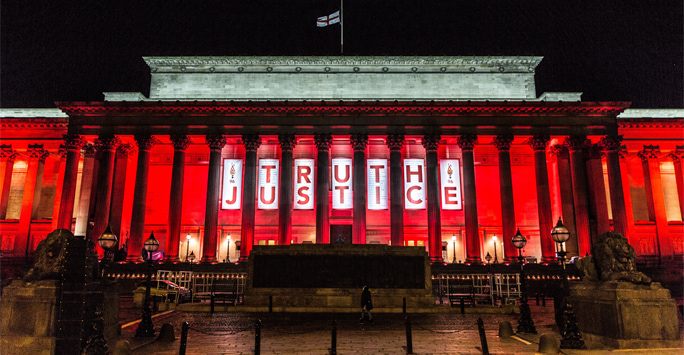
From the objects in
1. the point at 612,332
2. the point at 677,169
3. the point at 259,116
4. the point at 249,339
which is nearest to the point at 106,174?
the point at 259,116

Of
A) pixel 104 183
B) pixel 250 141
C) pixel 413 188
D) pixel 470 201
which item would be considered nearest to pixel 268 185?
pixel 250 141

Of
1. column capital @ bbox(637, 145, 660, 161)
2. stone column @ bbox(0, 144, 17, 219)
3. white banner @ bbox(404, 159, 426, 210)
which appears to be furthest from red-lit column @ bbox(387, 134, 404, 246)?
stone column @ bbox(0, 144, 17, 219)

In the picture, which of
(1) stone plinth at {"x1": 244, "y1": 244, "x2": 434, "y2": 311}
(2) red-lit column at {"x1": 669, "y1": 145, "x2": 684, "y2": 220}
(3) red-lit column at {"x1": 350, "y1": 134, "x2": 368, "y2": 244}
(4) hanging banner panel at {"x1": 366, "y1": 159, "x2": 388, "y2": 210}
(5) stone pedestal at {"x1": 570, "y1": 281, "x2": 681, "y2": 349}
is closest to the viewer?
(5) stone pedestal at {"x1": 570, "y1": 281, "x2": 681, "y2": 349}

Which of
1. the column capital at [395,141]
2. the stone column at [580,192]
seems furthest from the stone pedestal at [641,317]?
the stone column at [580,192]

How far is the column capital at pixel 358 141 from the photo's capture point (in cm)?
3759

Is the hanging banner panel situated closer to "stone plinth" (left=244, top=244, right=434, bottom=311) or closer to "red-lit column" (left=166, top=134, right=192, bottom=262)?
"red-lit column" (left=166, top=134, right=192, bottom=262)

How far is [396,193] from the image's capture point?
36.8 meters

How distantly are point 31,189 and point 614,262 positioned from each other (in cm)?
4803

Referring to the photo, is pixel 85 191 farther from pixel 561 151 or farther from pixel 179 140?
pixel 561 151

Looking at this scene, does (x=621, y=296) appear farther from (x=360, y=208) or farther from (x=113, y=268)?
(x=113, y=268)

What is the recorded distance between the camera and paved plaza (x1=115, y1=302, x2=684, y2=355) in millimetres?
11359

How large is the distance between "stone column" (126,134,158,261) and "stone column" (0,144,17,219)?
1528cm

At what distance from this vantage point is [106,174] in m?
36.8

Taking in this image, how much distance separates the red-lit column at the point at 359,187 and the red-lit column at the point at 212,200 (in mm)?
11304
